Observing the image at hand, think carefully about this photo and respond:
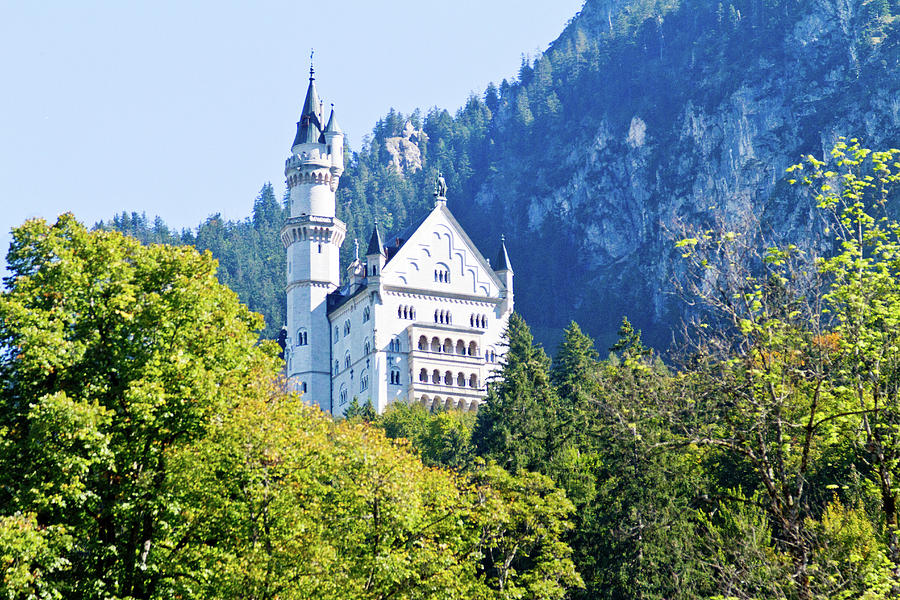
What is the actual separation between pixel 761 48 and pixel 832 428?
170 m

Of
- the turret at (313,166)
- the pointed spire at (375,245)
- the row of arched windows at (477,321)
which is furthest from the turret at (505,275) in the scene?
the turret at (313,166)

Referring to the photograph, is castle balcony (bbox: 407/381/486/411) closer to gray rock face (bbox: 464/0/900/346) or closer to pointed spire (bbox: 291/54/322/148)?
pointed spire (bbox: 291/54/322/148)

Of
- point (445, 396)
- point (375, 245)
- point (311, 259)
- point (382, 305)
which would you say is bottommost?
point (445, 396)

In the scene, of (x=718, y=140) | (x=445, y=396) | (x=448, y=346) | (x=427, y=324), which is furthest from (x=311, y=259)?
(x=718, y=140)

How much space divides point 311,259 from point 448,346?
16856 mm

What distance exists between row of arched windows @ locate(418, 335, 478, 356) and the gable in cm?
488

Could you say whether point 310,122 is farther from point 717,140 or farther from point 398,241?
point 717,140

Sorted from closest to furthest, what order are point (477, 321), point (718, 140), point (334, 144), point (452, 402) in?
point (452, 402)
point (477, 321)
point (334, 144)
point (718, 140)

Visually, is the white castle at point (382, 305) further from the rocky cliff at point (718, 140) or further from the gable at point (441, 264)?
the rocky cliff at point (718, 140)

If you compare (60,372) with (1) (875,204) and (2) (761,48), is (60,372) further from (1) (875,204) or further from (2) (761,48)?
(2) (761,48)

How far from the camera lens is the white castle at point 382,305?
390 feet

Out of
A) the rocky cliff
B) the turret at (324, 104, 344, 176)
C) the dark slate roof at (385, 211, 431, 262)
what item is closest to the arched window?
the dark slate roof at (385, 211, 431, 262)

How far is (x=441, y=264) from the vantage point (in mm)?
124188

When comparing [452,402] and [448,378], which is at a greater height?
[448,378]
